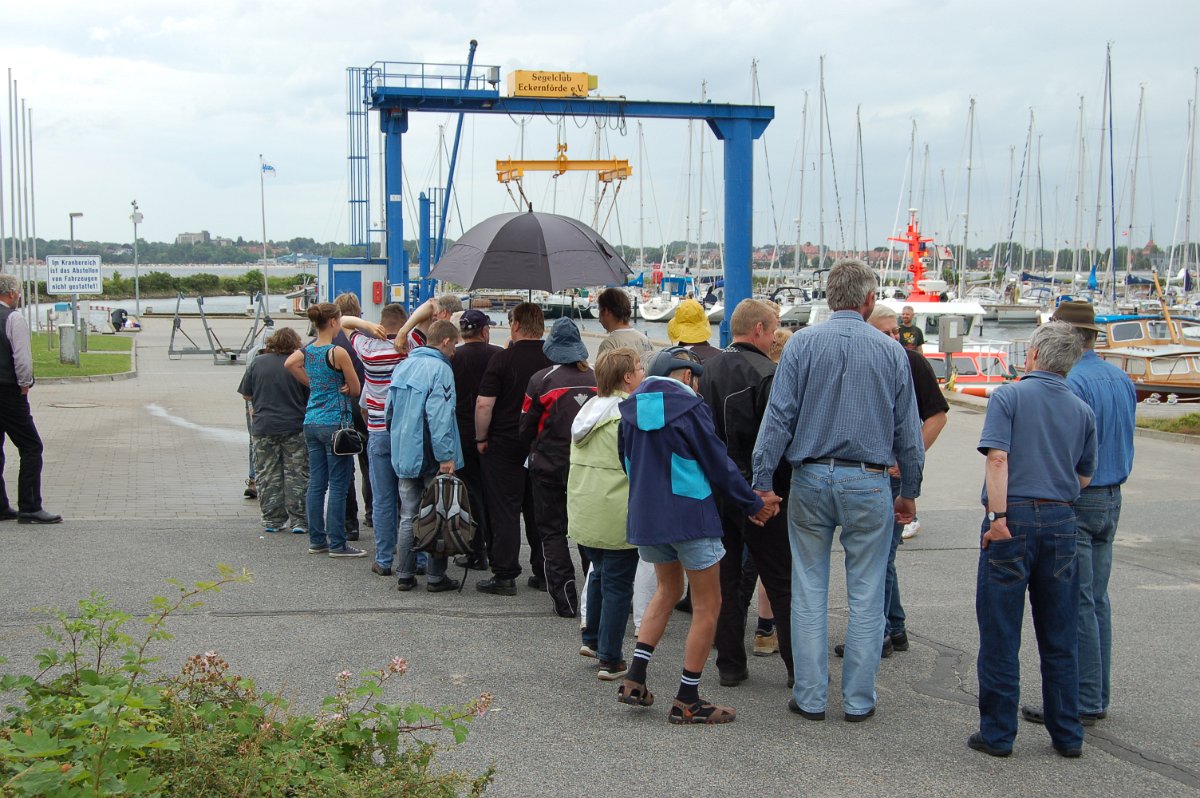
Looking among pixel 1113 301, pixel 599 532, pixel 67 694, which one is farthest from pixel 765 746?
pixel 1113 301

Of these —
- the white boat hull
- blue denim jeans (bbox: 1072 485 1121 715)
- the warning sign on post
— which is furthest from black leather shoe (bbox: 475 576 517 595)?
the white boat hull

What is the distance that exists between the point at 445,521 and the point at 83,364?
22.6m

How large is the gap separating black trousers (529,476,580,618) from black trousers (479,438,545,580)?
45 cm

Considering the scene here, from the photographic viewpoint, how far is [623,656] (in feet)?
20.7

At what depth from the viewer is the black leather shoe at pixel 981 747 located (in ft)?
16.0

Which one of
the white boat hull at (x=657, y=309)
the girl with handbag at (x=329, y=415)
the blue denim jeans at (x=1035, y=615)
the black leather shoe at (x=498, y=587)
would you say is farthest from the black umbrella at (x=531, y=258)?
the white boat hull at (x=657, y=309)

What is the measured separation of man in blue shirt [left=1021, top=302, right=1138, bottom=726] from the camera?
517cm

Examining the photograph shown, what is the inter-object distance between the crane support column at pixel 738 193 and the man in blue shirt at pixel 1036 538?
16.9 metres

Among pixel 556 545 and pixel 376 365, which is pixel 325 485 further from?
pixel 556 545

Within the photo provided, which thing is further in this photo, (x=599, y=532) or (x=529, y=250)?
(x=529, y=250)

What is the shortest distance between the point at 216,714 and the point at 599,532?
2611 millimetres

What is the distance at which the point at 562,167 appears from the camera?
23.0m

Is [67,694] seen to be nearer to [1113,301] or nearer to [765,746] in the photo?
[765,746]

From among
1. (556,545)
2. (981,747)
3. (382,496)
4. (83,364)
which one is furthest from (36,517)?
(83,364)
